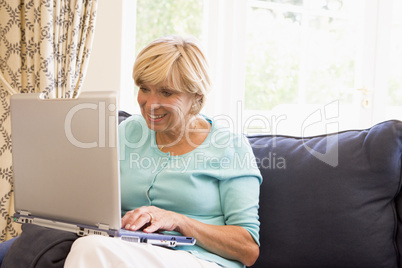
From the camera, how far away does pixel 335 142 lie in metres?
1.53

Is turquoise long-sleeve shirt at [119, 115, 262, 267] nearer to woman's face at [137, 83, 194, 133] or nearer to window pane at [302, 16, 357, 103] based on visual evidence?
woman's face at [137, 83, 194, 133]

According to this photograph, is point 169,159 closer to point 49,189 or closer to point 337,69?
point 49,189

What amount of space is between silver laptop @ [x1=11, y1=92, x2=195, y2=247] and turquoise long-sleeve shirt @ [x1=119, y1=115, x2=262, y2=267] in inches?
7.8

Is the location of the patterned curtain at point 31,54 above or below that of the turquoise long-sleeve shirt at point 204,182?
above

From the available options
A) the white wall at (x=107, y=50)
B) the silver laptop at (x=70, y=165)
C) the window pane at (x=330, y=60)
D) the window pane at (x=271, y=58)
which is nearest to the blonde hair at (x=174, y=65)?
the silver laptop at (x=70, y=165)

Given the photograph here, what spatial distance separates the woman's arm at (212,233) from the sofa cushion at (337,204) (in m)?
0.19

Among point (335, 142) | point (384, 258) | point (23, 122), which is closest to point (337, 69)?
point (335, 142)

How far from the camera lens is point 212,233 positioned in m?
1.29

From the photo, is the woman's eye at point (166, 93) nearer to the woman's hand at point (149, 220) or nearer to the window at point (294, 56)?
the woman's hand at point (149, 220)

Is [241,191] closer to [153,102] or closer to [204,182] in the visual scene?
[204,182]

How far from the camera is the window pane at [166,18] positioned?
2.71 metres

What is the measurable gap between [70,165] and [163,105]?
A: 44cm

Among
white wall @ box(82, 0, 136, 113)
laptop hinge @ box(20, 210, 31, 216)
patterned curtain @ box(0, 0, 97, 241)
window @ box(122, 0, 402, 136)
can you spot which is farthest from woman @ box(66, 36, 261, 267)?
window @ box(122, 0, 402, 136)

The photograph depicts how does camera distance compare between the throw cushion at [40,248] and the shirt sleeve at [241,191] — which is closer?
the throw cushion at [40,248]
